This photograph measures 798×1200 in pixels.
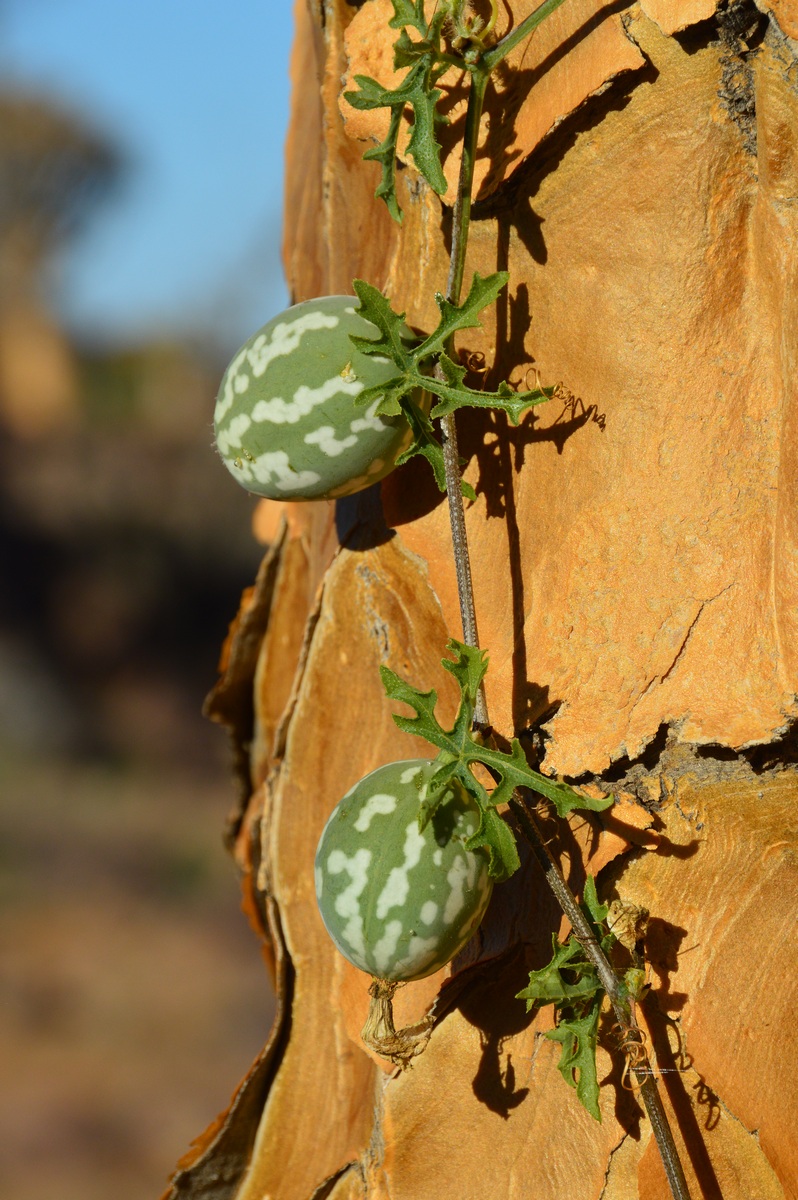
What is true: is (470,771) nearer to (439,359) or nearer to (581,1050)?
(581,1050)

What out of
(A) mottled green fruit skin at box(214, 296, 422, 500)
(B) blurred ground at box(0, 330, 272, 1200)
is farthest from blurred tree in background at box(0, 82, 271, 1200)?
(A) mottled green fruit skin at box(214, 296, 422, 500)

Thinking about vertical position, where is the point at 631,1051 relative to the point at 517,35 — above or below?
below

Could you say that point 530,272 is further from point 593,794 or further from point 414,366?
point 593,794

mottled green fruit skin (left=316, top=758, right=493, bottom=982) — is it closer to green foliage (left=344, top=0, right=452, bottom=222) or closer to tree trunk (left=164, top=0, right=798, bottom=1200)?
tree trunk (left=164, top=0, right=798, bottom=1200)

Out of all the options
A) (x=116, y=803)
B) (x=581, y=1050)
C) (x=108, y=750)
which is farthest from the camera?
(x=108, y=750)

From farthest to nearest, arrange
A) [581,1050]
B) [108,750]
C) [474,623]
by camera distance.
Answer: [108,750] → [474,623] → [581,1050]

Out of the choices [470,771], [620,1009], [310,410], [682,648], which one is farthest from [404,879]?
[310,410]

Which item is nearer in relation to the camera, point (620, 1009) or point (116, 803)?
point (620, 1009)

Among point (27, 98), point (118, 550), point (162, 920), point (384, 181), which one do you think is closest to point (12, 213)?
point (27, 98)

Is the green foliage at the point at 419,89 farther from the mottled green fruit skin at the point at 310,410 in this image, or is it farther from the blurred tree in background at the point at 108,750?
the blurred tree in background at the point at 108,750
